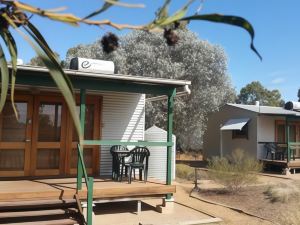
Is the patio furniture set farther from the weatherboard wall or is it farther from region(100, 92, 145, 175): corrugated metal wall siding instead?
the weatherboard wall

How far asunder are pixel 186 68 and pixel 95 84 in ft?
51.9

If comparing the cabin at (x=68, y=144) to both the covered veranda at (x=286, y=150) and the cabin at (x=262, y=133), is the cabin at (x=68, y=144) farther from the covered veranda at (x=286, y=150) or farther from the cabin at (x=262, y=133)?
the cabin at (x=262, y=133)

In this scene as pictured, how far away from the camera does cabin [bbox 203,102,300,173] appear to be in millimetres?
19125

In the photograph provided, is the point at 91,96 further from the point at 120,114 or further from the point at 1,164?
the point at 1,164

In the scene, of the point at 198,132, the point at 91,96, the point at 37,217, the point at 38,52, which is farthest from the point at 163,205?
the point at 198,132

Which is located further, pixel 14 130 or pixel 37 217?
pixel 14 130

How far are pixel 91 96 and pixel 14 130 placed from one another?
7.38 feet

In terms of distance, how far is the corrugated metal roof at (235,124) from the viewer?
2046cm

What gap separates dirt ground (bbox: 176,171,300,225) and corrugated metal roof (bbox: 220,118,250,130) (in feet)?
23.5

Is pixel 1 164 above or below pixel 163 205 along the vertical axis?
above

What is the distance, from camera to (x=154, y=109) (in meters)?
21.8

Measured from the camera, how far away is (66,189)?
7973 mm

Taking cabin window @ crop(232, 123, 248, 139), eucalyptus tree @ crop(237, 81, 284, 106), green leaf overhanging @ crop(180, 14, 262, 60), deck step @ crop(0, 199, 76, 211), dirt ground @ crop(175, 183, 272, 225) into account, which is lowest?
dirt ground @ crop(175, 183, 272, 225)

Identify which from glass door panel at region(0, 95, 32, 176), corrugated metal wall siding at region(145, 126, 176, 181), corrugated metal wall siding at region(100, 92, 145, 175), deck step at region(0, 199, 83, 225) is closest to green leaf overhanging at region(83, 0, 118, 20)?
deck step at region(0, 199, 83, 225)
